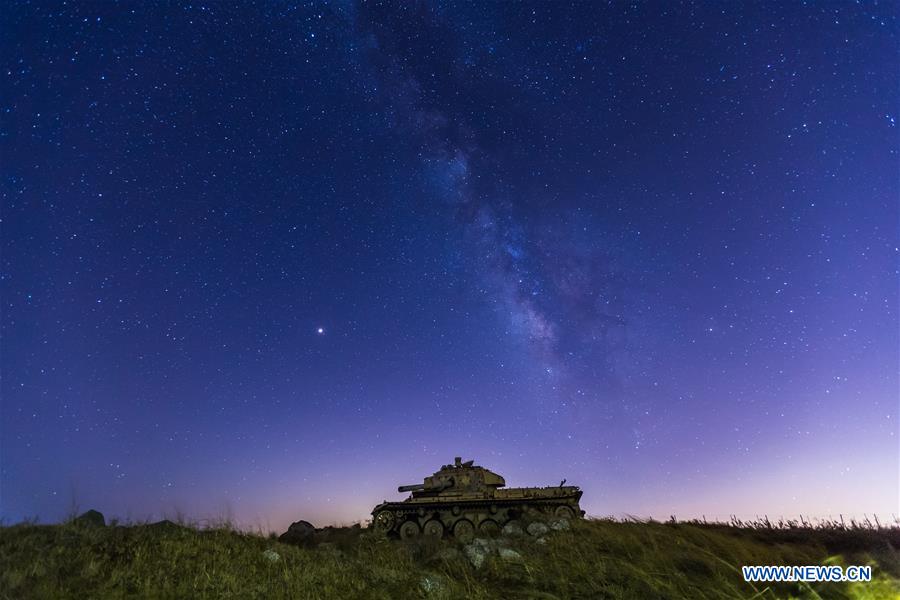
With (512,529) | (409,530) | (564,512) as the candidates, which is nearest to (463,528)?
(409,530)

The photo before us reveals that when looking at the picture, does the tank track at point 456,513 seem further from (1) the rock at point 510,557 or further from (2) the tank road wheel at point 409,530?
(1) the rock at point 510,557

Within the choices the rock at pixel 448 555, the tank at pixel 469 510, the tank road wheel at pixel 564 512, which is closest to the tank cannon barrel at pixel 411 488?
the tank at pixel 469 510

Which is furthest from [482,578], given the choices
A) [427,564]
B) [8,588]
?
[8,588]

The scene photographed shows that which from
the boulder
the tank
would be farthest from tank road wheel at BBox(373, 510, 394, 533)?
the boulder

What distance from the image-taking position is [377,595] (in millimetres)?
7719

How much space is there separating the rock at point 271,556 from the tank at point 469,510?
12.1 metres

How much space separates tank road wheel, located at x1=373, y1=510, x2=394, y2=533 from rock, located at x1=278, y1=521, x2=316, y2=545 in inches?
110

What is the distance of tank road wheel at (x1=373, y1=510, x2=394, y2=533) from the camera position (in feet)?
71.5

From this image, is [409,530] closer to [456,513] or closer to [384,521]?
[384,521]

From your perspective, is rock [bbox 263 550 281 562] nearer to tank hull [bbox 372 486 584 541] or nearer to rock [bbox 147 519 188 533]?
rock [bbox 147 519 188 533]

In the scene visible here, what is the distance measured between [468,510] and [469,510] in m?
0.05

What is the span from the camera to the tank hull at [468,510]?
21734 millimetres

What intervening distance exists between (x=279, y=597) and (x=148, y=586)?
2.01 meters

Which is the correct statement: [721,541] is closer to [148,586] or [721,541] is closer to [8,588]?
[148,586]
